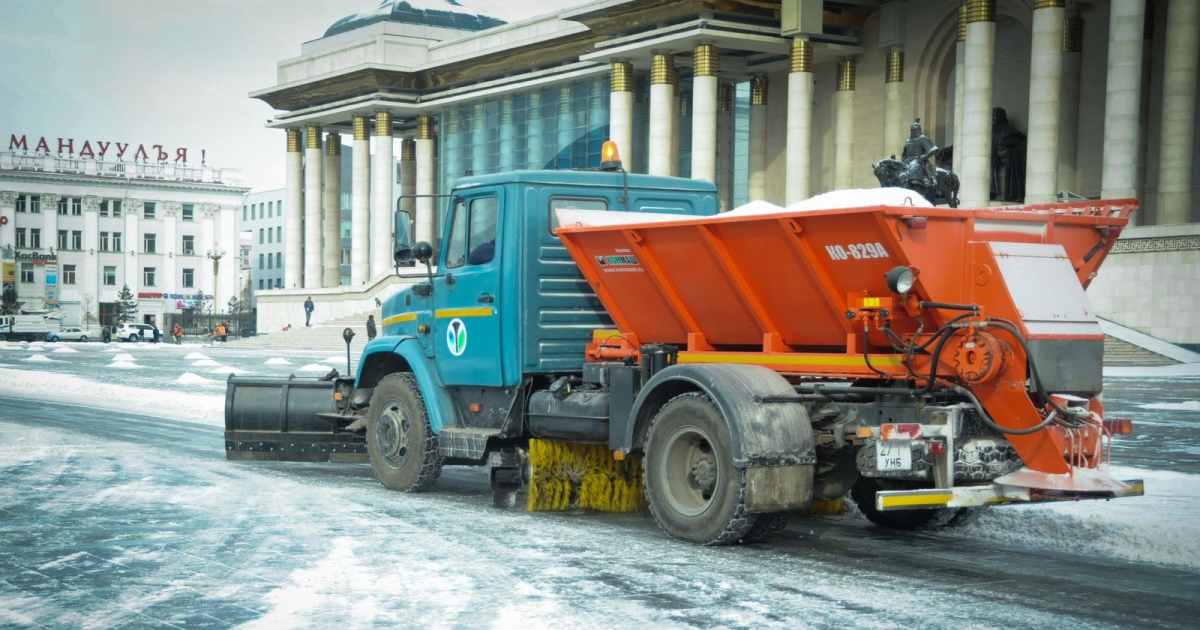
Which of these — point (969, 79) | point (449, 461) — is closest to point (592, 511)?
point (449, 461)

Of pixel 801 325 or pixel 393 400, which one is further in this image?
pixel 393 400

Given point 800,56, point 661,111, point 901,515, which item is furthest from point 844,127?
point 901,515

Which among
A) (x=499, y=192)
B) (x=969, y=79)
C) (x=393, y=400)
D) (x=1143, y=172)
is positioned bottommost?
(x=393, y=400)

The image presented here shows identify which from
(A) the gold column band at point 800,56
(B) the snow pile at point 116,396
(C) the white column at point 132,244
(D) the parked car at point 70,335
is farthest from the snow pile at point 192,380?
(C) the white column at point 132,244

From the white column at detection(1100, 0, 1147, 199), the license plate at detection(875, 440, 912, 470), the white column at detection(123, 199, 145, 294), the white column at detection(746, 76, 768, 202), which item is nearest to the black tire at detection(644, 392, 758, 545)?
the license plate at detection(875, 440, 912, 470)

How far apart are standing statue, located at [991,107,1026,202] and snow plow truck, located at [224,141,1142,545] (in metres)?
36.1

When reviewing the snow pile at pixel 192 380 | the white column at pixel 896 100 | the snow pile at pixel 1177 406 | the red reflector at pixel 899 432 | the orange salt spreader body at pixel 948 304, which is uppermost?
the white column at pixel 896 100

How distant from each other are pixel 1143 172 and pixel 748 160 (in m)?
19.1

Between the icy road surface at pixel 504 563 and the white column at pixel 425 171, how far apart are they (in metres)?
59.8

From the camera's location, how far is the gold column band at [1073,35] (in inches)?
1683

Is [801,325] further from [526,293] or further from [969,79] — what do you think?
[969,79]

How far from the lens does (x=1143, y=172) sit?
41.3 metres

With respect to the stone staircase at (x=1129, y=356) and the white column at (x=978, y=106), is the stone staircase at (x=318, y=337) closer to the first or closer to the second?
the white column at (x=978, y=106)

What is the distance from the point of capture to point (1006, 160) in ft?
147
